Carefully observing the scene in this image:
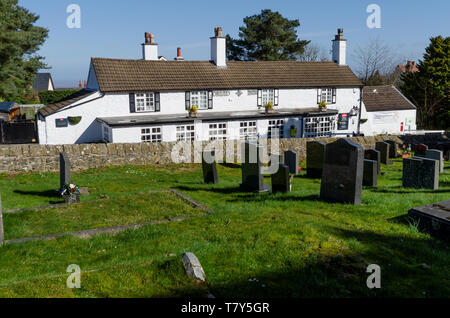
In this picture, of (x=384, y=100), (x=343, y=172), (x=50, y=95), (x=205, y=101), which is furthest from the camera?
(x=50, y=95)

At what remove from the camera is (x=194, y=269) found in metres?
5.75

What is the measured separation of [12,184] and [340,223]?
13.6 meters

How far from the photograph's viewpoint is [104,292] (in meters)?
5.36

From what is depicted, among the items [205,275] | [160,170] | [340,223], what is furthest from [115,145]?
[205,275]

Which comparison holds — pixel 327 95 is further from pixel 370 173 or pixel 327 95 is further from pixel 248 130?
pixel 370 173

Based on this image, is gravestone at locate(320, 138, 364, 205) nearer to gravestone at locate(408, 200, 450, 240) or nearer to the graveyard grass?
the graveyard grass

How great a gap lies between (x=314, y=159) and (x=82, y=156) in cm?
1137

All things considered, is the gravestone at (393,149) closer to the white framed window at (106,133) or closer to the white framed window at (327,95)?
the white framed window at (327,95)

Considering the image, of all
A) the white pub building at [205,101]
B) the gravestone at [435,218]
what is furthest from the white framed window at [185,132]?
the gravestone at [435,218]

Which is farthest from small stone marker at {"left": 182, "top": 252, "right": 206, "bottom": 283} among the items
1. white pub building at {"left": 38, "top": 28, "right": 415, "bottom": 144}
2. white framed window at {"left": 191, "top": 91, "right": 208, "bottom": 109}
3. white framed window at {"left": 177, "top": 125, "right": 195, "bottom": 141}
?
white framed window at {"left": 191, "top": 91, "right": 208, "bottom": 109}

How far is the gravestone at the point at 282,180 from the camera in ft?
43.1

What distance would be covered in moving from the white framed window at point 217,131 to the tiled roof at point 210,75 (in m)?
3.40

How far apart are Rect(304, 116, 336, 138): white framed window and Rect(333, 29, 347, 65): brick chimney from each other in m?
6.60

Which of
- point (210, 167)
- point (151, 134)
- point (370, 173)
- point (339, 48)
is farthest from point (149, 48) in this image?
point (370, 173)
